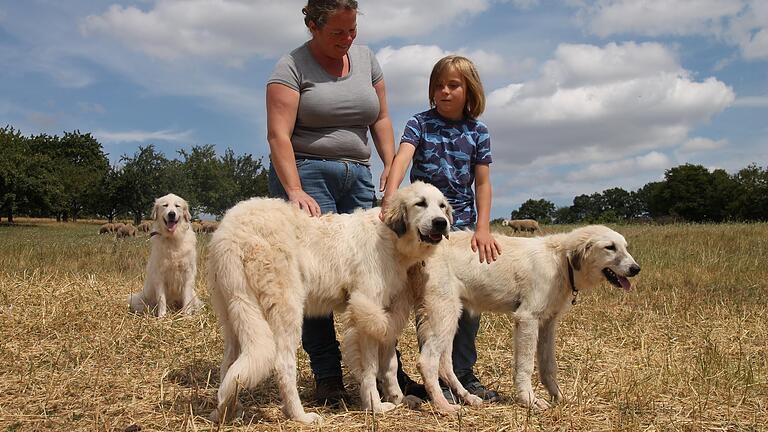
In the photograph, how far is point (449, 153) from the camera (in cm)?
505

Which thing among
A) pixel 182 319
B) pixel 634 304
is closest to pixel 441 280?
pixel 182 319

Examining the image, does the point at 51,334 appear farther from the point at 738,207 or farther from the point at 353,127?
the point at 738,207

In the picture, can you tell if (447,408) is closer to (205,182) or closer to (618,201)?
(205,182)

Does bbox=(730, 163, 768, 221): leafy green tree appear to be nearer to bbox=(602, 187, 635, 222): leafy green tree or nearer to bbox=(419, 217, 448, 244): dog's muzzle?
bbox=(602, 187, 635, 222): leafy green tree

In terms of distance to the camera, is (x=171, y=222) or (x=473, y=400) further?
(x=171, y=222)

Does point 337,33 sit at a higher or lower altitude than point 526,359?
higher

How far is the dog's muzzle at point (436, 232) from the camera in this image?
4238mm

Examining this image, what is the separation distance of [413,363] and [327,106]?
9.41 ft

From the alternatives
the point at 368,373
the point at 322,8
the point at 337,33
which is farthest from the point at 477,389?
the point at 322,8

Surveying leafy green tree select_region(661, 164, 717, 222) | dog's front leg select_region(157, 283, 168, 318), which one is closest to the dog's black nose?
dog's front leg select_region(157, 283, 168, 318)

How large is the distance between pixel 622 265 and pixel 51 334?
597 centimetres

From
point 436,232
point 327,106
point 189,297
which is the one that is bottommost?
point 189,297

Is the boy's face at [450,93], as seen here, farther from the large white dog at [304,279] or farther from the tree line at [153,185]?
the tree line at [153,185]

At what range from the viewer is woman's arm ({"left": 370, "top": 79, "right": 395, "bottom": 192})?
5102 millimetres
